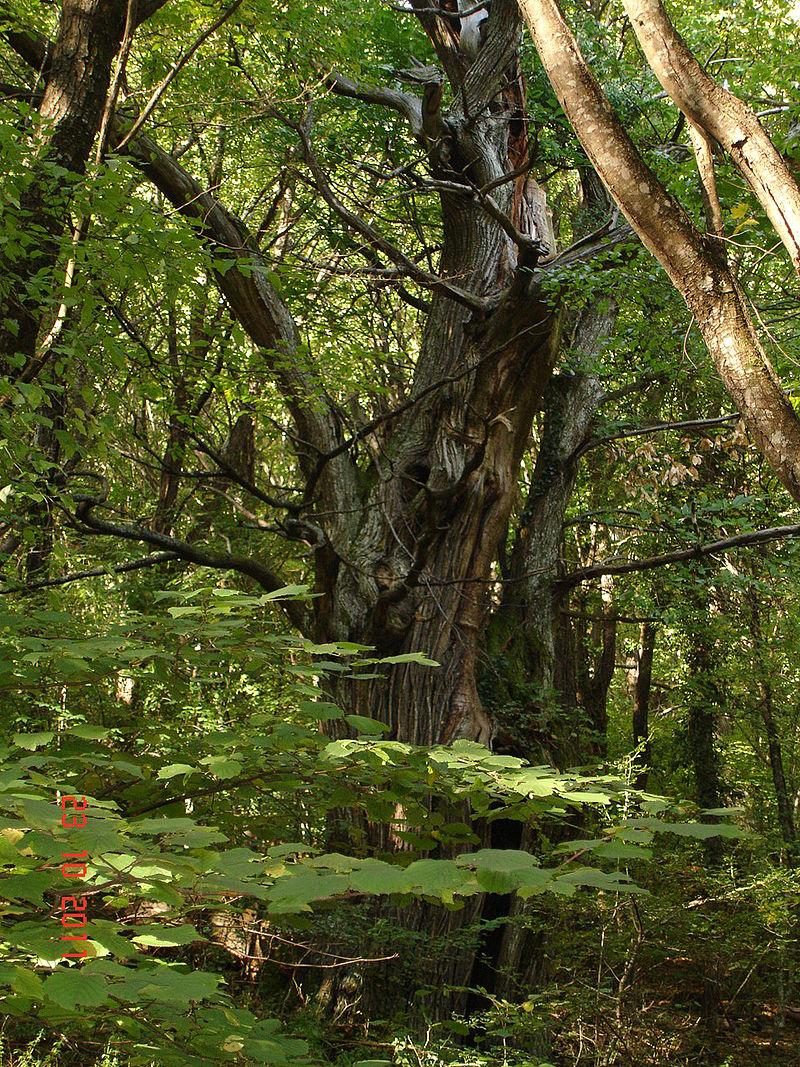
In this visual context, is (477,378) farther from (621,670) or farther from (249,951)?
(621,670)

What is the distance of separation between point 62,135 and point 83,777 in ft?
10.5

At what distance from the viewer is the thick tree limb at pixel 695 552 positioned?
619 centimetres

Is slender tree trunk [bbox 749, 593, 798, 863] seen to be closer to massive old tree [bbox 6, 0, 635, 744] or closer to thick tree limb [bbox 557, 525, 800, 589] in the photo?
thick tree limb [bbox 557, 525, 800, 589]

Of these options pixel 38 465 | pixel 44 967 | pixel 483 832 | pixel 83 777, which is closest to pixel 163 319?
pixel 38 465

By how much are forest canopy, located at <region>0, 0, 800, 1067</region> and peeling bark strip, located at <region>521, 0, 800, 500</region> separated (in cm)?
1

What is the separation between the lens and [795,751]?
11.3m

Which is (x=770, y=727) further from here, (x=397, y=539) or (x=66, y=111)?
(x=66, y=111)

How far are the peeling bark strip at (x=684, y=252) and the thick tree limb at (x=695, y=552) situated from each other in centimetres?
363

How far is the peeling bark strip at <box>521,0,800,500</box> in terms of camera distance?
2533 millimetres
